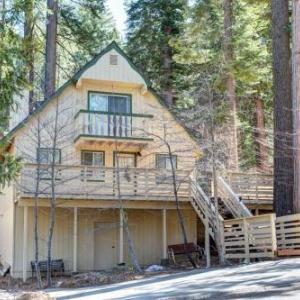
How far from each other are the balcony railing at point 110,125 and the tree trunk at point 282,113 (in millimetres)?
5232

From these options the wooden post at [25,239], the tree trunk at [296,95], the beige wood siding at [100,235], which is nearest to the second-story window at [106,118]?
the beige wood siding at [100,235]

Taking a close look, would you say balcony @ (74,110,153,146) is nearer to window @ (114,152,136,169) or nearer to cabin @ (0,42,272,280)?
→ cabin @ (0,42,272,280)

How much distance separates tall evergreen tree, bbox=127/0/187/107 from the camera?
3111cm

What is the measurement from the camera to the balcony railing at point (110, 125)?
2136 cm

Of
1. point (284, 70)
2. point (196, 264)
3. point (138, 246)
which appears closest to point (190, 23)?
point (284, 70)

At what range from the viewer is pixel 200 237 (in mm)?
23672

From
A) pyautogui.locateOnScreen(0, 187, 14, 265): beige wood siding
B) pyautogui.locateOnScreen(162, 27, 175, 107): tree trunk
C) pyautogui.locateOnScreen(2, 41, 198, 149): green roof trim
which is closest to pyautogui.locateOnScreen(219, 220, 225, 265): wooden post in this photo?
pyautogui.locateOnScreen(2, 41, 198, 149): green roof trim

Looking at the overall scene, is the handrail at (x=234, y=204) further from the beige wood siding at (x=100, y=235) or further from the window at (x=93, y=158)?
the window at (x=93, y=158)

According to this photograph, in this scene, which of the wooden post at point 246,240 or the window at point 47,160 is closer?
the wooden post at point 246,240

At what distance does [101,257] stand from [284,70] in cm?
997

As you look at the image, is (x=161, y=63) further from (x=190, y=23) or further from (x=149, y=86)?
(x=149, y=86)

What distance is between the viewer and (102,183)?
2053 cm

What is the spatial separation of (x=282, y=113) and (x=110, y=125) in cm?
677

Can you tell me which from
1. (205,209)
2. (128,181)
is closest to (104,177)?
(128,181)
